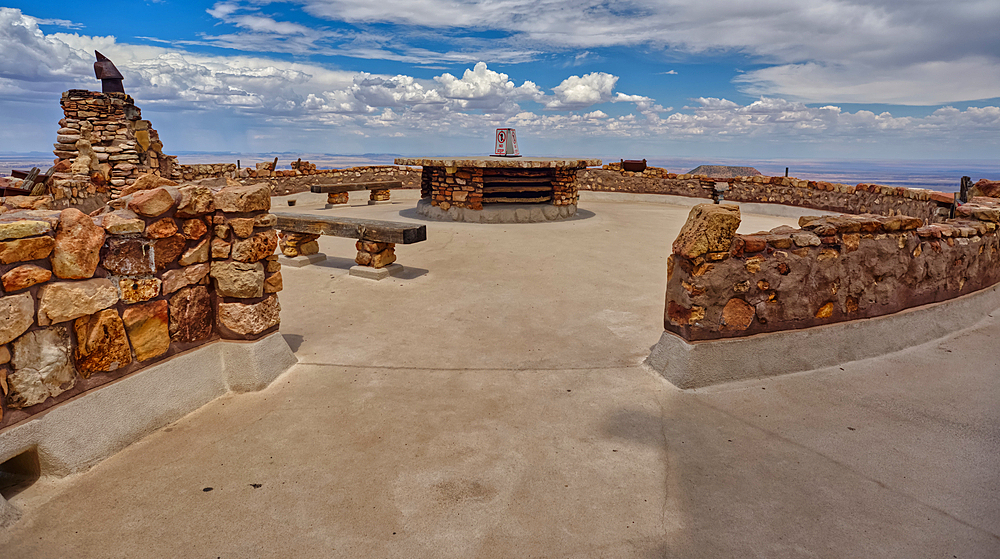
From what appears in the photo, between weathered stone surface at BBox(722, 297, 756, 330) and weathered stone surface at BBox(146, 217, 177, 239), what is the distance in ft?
12.7

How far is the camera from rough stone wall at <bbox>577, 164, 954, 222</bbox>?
1012 cm

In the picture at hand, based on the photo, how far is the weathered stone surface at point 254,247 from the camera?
3543 mm

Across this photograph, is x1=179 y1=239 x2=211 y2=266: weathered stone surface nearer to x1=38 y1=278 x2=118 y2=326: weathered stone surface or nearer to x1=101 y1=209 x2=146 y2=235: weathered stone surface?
x1=101 y1=209 x2=146 y2=235: weathered stone surface

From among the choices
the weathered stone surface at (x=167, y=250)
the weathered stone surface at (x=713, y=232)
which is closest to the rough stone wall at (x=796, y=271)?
the weathered stone surface at (x=713, y=232)

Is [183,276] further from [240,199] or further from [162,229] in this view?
[240,199]

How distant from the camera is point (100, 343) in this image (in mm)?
2838

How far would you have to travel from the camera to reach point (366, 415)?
11.1 feet

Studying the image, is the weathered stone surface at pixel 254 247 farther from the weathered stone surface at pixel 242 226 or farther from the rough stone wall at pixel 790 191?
the rough stone wall at pixel 790 191

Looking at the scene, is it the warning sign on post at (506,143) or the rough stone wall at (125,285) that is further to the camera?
the warning sign on post at (506,143)

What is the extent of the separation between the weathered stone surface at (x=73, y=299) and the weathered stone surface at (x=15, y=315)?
0.05 metres

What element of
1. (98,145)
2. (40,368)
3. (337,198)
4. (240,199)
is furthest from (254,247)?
(337,198)

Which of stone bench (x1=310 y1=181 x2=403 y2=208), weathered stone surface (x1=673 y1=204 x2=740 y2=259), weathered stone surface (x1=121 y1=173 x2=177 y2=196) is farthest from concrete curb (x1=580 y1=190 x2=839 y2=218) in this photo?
weathered stone surface (x1=121 y1=173 x2=177 y2=196)

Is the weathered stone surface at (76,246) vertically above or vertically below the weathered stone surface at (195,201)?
below

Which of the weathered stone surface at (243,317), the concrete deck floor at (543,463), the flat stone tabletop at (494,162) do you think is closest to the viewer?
the concrete deck floor at (543,463)
